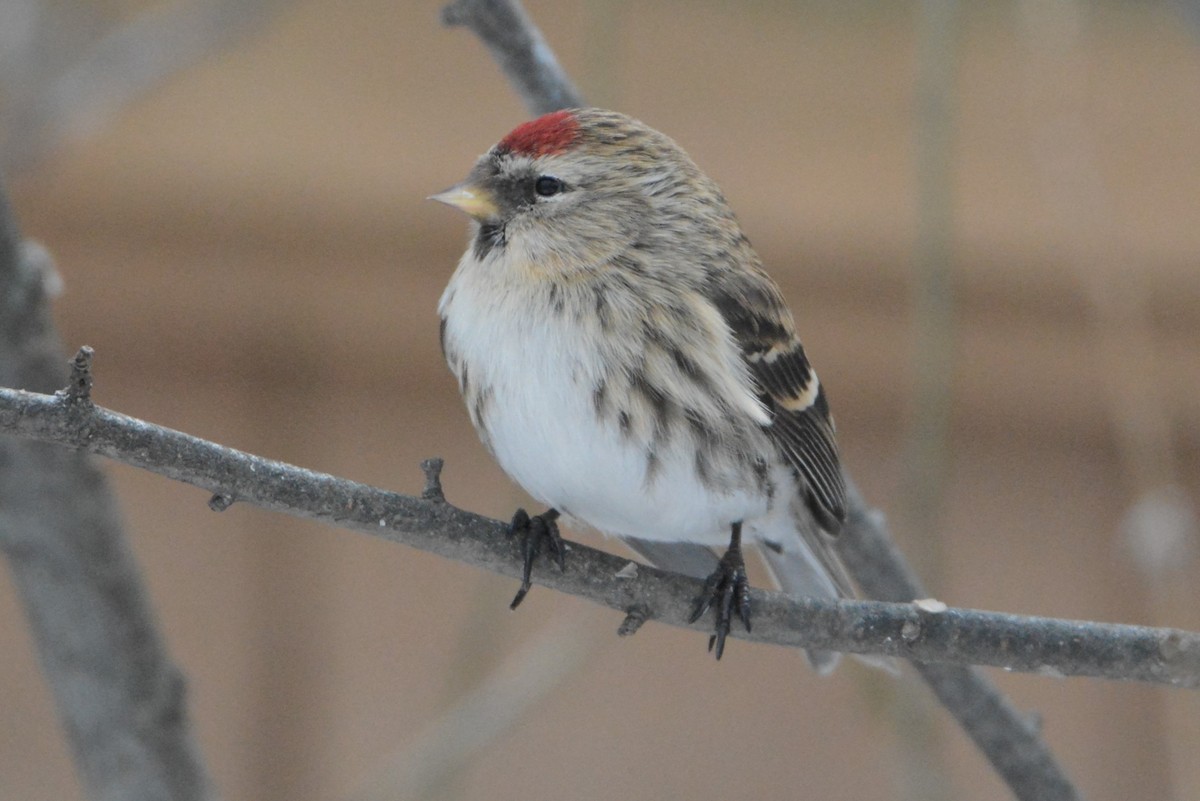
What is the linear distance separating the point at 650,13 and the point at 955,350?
691 mm

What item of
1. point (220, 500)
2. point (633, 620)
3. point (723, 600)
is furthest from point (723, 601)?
point (220, 500)

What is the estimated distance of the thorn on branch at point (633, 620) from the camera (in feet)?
3.38

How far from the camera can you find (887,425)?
7.61ft

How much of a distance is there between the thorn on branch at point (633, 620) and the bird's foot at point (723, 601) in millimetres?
58

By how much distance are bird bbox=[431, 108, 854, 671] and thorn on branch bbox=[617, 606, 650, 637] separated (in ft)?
0.20

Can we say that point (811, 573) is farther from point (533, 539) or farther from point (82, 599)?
point (82, 599)

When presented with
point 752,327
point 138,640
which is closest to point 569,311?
point 752,327

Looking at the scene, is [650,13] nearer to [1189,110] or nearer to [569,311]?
[1189,110]

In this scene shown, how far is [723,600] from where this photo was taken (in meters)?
1.12

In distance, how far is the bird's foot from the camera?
1099 millimetres

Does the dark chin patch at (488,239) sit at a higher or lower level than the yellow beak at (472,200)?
lower

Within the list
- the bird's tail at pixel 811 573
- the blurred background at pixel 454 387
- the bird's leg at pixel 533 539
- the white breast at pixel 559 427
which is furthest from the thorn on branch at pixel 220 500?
the blurred background at pixel 454 387

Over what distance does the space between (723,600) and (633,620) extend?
4.2 inches

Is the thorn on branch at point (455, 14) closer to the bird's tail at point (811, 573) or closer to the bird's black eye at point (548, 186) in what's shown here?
the bird's black eye at point (548, 186)
